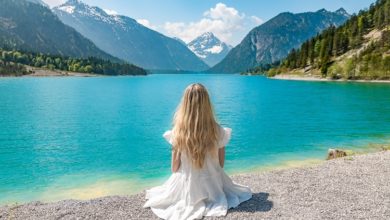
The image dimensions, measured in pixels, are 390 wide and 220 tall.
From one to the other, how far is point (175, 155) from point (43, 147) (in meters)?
29.5

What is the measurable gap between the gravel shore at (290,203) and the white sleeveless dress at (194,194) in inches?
17.6

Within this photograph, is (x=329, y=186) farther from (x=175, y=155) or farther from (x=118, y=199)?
(x=118, y=199)

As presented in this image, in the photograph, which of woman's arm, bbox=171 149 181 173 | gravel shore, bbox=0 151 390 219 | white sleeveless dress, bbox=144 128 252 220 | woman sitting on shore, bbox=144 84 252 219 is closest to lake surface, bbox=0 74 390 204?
gravel shore, bbox=0 151 390 219

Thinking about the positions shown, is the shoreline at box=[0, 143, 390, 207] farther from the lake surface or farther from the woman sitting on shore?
the woman sitting on shore

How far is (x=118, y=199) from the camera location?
14.0 meters

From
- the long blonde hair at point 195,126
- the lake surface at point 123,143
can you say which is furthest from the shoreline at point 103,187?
the long blonde hair at point 195,126

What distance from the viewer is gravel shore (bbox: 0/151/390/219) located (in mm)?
11984

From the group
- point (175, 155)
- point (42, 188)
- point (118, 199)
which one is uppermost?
point (175, 155)

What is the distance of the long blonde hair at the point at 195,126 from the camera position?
10562mm

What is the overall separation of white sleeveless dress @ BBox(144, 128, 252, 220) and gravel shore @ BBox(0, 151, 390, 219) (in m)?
0.45

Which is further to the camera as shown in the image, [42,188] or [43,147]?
[43,147]

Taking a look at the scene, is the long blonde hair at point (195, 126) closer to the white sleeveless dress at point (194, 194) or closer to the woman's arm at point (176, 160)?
the woman's arm at point (176, 160)

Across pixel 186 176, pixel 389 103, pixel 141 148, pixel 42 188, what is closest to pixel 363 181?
pixel 186 176

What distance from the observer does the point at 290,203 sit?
42.5ft
